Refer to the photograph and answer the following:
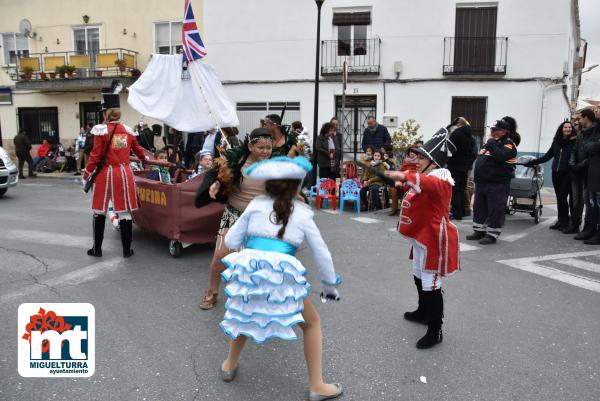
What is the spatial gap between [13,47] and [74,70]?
410cm

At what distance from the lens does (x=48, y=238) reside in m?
7.39

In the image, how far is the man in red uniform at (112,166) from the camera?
5.98 metres

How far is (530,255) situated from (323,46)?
12.2 metres

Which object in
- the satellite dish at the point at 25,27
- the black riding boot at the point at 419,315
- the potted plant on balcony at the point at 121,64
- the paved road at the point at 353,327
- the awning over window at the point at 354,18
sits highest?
the satellite dish at the point at 25,27

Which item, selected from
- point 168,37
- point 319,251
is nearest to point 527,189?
point 319,251

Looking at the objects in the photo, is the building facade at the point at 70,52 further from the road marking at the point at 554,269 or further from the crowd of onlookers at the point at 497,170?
the road marking at the point at 554,269

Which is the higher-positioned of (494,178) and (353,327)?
(494,178)

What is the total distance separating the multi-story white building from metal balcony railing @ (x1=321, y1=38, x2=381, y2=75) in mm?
34

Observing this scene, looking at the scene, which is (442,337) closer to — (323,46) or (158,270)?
(158,270)

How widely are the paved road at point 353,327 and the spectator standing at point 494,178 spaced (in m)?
0.40

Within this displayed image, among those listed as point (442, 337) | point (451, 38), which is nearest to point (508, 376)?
point (442, 337)

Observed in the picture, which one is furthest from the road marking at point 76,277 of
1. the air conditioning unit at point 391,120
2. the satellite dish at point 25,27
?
the satellite dish at point 25,27

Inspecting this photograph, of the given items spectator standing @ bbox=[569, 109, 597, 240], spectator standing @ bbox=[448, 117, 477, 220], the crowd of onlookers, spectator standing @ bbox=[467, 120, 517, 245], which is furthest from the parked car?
spectator standing @ bbox=[569, 109, 597, 240]

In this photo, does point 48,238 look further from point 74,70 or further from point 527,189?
point 74,70
